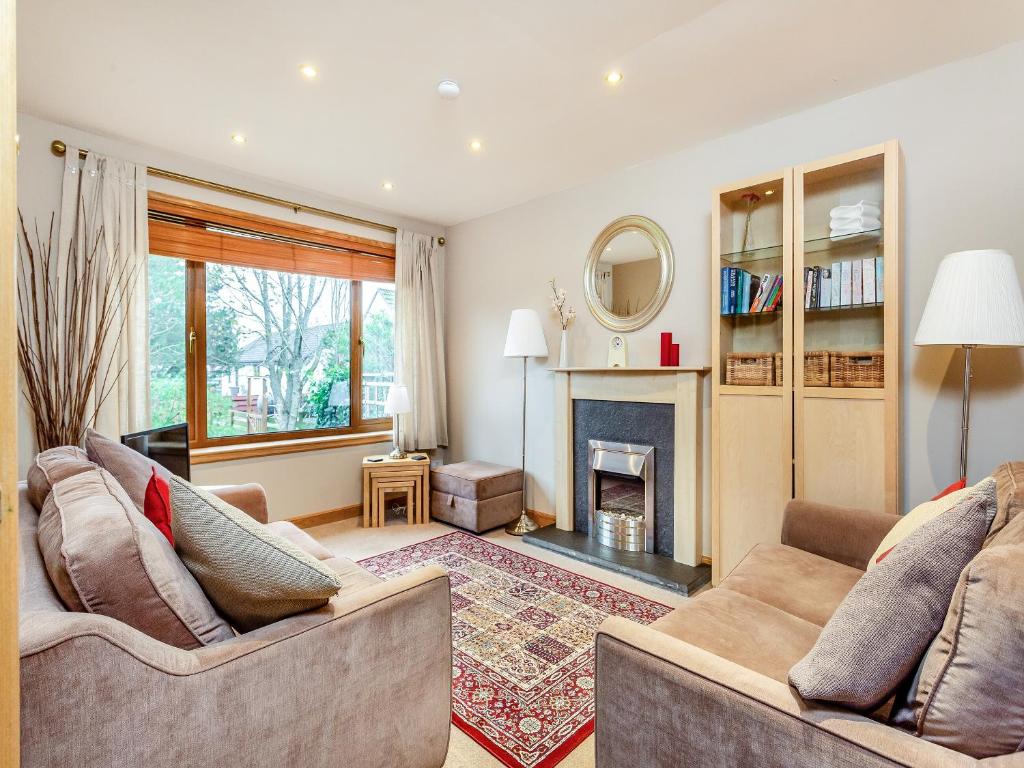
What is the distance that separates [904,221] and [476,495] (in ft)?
9.86

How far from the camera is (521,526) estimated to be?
388cm

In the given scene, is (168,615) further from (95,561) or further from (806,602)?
(806,602)

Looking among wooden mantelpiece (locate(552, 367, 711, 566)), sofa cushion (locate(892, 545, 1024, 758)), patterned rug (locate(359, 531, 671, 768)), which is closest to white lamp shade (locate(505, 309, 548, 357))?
wooden mantelpiece (locate(552, 367, 711, 566))

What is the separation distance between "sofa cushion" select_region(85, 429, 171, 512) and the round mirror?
2835 millimetres

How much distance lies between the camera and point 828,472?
2430 millimetres

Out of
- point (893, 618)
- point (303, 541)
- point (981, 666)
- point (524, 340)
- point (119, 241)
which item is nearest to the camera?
point (981, 666)

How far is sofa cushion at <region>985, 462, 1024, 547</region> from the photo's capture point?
3.40 feet

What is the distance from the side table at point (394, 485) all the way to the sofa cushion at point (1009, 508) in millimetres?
3427

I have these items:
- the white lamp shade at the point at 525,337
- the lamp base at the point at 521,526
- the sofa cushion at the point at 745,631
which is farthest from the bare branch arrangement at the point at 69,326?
the sofa cushion at the point at 745,631

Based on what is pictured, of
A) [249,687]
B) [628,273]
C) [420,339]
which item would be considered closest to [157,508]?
[249,687]

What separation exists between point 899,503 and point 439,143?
3177 millimetres

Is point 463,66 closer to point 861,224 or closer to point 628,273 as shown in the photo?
point 628,273

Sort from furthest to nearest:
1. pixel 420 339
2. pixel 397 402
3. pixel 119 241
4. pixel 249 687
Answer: pixel 420 339 < pixel 397 402 < pixel 119 241 < pixel 249 687

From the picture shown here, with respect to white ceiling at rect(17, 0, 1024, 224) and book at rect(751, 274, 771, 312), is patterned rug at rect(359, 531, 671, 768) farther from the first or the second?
white ceiling at rect(17, 0, 1024, 224)
